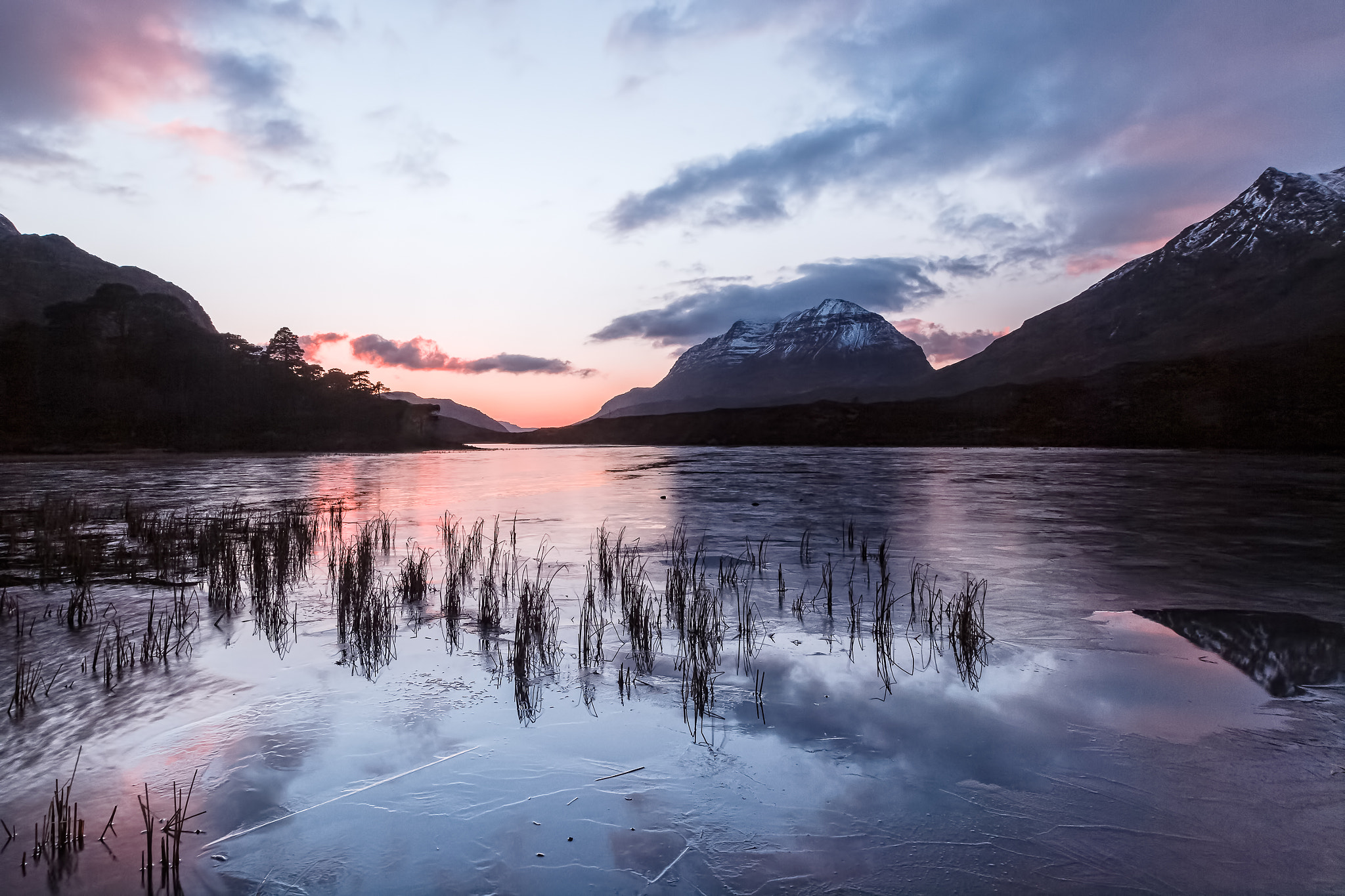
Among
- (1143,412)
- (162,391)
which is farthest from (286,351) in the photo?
(1143,412)

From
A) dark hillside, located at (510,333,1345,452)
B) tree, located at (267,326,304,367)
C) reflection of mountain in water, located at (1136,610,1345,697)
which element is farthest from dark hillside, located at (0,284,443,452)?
reflection of mountain in water, located at (1136,610,1345,697)

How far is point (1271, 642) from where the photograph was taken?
9.23 metres

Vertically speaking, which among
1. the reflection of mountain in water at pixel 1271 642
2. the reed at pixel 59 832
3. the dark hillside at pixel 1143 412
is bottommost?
the reflection of mountain in water at pixel 1271 642

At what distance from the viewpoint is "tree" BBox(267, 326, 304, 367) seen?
124 meters

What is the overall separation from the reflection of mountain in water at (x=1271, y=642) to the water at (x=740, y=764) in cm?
8

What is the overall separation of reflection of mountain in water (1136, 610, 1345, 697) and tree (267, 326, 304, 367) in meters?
140

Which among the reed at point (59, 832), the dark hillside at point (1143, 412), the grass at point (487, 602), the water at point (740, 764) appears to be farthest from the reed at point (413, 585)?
the dark hillside at point (1143, 412)

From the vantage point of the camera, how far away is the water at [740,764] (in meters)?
4.32

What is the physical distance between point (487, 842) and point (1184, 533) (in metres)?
23.3

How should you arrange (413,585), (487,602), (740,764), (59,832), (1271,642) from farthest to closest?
(413,585) < (487,602) < (1271,642) < (740,764) < (59,832)

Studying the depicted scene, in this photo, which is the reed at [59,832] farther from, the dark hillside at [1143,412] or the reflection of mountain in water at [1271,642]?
the dark hillside at [1143,412]

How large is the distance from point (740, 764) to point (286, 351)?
468ft

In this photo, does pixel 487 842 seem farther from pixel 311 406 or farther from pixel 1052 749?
pixel 311 406

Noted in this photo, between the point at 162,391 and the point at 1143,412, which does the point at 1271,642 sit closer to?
the point at 162,391
